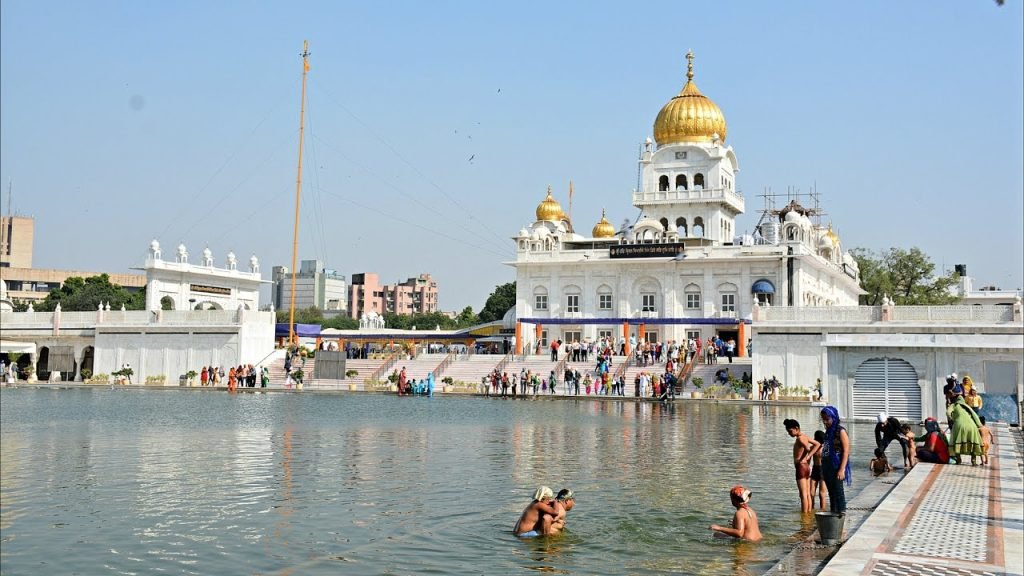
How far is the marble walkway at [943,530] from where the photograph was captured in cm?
861

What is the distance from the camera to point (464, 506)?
13484mm

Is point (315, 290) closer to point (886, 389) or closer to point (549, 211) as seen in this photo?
point (549, 211)

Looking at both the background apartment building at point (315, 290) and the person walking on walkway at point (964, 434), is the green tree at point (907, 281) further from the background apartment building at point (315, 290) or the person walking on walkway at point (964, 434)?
the background apartment building at point (315, 290)

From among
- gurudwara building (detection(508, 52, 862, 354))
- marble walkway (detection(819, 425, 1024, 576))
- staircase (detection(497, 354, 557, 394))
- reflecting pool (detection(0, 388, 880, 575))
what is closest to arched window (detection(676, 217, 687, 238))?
gurudwara building (detection(508, 52, 862, 354))

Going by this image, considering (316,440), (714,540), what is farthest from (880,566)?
(316,440)

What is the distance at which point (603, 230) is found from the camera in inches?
2830

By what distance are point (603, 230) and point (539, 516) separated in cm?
6102

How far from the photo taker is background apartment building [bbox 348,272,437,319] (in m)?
168

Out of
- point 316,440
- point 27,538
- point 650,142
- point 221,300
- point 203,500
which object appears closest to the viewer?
point 27,538

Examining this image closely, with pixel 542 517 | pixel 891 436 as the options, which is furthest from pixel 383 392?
pixel 542 517

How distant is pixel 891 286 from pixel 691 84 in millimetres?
23819

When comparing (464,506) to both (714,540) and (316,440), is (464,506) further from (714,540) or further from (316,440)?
(316,440)

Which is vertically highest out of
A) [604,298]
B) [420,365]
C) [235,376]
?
[604,298]

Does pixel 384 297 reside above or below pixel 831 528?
above
